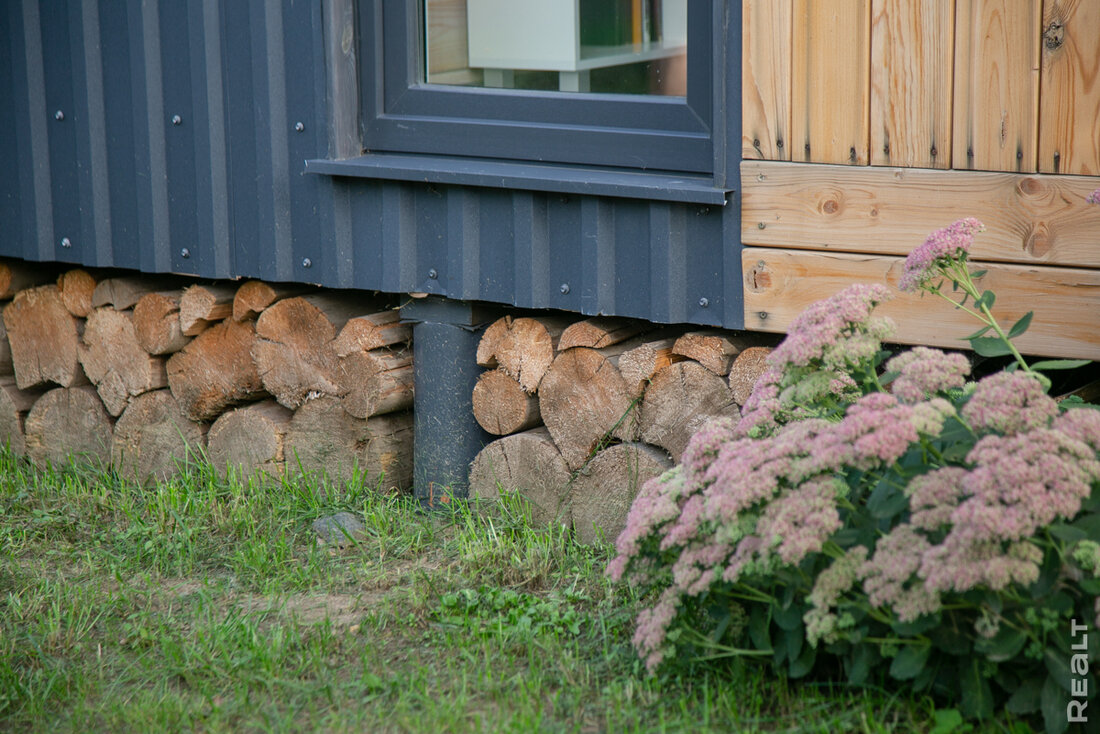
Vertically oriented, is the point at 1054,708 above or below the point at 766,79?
below

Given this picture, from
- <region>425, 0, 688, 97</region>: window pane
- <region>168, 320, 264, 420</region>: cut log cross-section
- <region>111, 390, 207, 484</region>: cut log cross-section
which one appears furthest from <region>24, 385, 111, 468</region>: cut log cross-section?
<region>425, 0, 688, 97</region>: window pane

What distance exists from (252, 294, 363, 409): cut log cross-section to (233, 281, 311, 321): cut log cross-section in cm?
4

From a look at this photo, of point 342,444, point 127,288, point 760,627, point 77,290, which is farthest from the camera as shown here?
point 77,290

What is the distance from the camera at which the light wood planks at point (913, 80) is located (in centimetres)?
296

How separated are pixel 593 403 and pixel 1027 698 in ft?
5.36

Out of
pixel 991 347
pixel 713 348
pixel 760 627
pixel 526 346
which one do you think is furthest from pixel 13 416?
pixel 991 347

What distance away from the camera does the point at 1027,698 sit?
2.23 m

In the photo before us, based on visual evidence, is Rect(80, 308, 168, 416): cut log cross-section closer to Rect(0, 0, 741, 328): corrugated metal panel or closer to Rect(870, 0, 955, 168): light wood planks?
Rect(0, 0, 741, 328): corrugated metal panel

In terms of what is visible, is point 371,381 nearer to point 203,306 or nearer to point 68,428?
point 203,306

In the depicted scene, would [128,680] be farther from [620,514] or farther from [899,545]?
[899,545]

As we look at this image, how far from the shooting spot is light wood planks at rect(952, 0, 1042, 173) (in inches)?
113

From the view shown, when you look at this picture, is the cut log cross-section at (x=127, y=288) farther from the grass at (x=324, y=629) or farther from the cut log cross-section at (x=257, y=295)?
the grass at (x=324, y=629)

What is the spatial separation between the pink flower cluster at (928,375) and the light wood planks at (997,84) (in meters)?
0.76

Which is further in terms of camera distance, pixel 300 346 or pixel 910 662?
pixel 300 346
